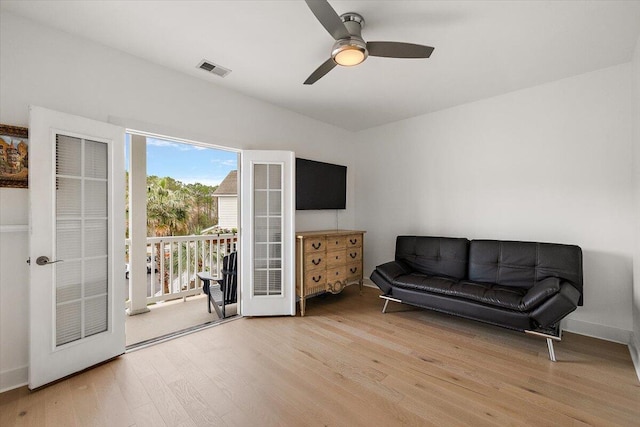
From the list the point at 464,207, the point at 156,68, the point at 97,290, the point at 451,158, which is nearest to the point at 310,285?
the point at 97,290

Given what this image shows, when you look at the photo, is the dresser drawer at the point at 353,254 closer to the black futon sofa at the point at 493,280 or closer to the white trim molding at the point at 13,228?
the black futon sofa at the point at 493,280

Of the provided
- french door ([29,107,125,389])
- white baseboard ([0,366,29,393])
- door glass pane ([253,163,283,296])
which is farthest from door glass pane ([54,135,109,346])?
door glass pane ([253,163,283,296])

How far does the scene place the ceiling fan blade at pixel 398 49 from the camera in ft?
6.19

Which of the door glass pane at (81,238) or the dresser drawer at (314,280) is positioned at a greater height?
the door glass pane at (81,238)

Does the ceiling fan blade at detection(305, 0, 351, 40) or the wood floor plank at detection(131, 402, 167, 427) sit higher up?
the ceiling fan blade at detection(305, 0, 351, 40)

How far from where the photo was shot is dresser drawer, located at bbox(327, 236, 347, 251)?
3621 mm

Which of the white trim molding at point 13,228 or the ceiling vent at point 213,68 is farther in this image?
the ceiling vent at point 213,68

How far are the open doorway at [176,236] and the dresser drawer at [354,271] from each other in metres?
1.63

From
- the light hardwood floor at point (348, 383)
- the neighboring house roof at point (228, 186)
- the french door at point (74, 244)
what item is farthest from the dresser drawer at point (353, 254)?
the neighboring house roof at point (228, 186)

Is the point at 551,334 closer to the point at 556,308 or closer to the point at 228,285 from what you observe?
the point at 556,308

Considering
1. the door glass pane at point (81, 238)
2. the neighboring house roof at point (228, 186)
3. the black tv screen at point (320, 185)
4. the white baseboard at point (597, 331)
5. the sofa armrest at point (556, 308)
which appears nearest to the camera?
the door glass pane at point (81, 238)

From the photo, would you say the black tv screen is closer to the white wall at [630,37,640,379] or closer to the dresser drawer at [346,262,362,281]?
the dresser drawer at [346,262,362,281]

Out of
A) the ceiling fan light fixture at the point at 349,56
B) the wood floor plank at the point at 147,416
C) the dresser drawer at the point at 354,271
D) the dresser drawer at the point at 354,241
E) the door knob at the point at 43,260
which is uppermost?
the ceiling fan light fixture at the point at 349,56

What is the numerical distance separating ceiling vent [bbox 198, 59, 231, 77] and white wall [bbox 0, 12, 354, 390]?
0.90ft
